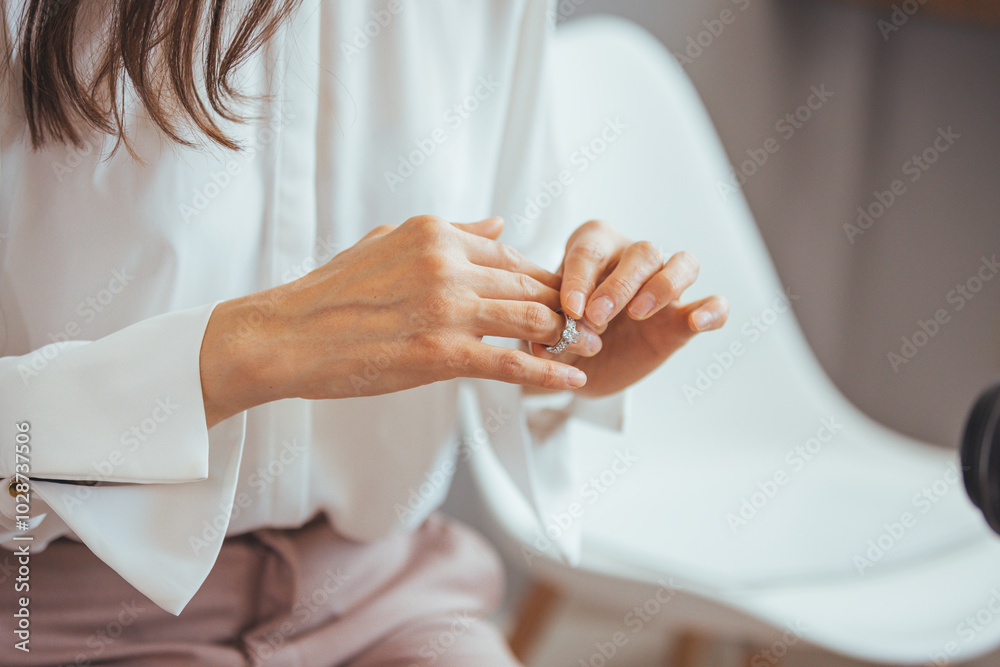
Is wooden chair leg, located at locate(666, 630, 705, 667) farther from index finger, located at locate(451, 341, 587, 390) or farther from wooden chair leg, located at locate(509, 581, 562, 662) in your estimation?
index finger, located at locate(451, 341, 587, 390)

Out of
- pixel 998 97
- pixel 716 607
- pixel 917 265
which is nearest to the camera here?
pixel 716 607

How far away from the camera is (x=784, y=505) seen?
93 centimetres

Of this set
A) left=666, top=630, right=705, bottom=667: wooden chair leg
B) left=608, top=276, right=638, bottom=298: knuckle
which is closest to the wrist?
left=608, top=276, right=638, bottom=298: knuckle

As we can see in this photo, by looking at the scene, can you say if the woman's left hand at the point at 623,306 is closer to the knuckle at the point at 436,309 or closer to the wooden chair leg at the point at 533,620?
the knuckle at the point at 436,309

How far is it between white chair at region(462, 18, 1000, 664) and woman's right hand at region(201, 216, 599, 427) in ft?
1.39

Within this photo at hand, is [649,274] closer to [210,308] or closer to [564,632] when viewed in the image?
[210,308]

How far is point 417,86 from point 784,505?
2.14ft

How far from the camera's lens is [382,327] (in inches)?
16.7

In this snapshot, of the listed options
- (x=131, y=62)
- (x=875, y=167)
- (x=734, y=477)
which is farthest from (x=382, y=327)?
(x=875, y=167)

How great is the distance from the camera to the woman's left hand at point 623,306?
49cm

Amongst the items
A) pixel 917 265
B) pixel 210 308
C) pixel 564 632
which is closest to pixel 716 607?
pixel 210 308

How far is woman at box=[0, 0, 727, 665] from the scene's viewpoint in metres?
0.44

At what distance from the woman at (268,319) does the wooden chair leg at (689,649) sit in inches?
18.8

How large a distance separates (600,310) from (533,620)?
778 millimetres
